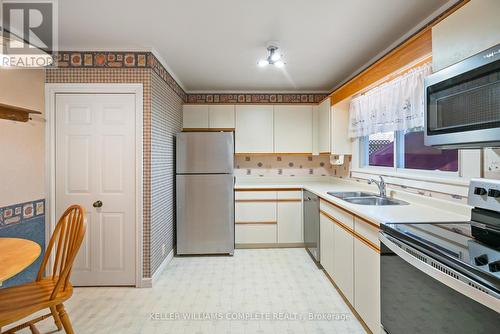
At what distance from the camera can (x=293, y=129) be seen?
3680 mm

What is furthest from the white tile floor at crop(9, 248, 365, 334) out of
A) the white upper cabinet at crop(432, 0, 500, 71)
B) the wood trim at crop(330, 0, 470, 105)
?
the wood trim at crop(330, 0, 470, 105)

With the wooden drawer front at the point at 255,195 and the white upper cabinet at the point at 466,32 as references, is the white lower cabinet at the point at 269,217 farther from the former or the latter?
the white upper cabinet at the point at 466,32

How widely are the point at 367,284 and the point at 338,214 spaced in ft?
2.06

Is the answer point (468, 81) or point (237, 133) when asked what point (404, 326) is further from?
point (237, 133)

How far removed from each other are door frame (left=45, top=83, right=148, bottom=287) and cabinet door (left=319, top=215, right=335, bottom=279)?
6.00 feet

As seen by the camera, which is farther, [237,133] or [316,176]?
[316,176]

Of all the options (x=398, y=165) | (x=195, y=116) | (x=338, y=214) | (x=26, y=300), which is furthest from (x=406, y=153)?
(x=26, y=300)

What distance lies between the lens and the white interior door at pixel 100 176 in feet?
7.84

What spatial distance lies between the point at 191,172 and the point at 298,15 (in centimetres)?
212

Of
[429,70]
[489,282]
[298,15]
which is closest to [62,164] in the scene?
[298,15]

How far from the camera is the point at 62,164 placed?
2.40 meters

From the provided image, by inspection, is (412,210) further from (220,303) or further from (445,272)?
(220,303)

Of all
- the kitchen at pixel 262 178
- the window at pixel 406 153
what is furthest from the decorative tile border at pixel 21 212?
the window at pixel 406 153

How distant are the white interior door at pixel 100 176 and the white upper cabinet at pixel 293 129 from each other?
6.60ft
